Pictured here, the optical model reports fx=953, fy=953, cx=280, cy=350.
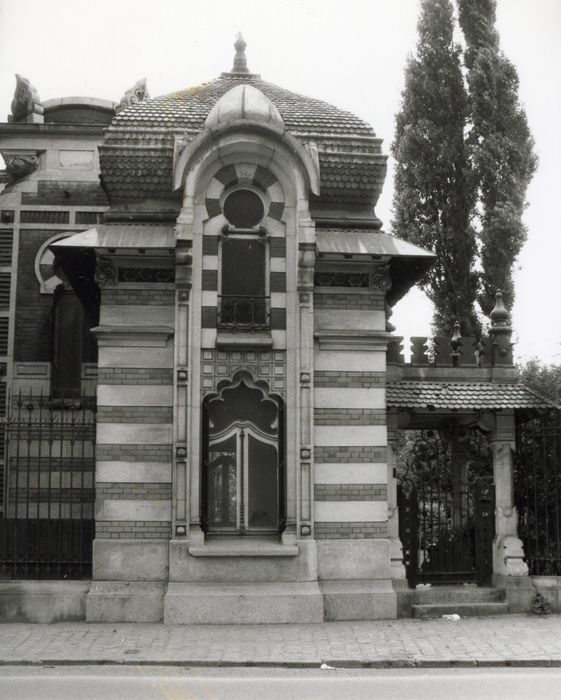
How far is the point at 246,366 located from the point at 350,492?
2456 mm

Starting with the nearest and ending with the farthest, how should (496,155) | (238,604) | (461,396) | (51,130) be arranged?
(238,604) < (461,396) < (51,130) < (496,155)

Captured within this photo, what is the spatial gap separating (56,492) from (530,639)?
9876mm

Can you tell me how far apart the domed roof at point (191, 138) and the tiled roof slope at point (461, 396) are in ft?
10.0

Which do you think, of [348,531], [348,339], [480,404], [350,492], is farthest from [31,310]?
[480,404]

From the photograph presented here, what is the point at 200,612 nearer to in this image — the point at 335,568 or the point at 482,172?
the point at 335,568

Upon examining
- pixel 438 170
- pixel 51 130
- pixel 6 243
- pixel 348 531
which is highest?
pixel 438 170

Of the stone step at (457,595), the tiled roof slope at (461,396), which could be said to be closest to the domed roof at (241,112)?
the tiled roof slope at (461,396)

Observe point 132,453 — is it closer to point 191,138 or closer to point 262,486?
point 262,486

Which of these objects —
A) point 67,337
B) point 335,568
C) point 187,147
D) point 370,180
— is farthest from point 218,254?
point 67,337

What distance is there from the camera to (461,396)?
1541 centimetres

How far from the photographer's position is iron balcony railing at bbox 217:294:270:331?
14.6 m

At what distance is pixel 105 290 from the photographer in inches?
575

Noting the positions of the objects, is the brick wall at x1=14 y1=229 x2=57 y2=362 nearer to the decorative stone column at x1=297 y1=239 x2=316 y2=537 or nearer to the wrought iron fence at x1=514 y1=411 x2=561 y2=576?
the decorative stone column at x1=297 y1=239 x2=316 y2=537

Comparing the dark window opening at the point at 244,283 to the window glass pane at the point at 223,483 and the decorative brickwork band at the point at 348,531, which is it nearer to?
the window glass pane at the point at 223,483
